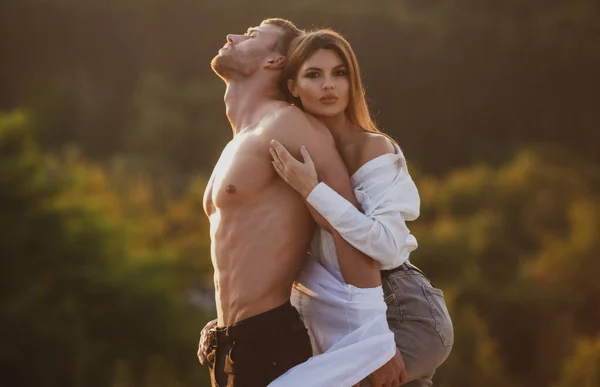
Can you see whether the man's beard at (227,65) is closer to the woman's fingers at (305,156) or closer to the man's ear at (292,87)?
the man's ear at (292,87)

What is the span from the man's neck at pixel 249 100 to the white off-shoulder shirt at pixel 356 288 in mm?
427

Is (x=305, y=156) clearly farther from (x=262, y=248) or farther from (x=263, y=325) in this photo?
(x=263, y=325)

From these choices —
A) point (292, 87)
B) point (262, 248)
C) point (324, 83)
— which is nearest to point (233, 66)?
point (292, 87)

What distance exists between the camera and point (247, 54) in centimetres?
314

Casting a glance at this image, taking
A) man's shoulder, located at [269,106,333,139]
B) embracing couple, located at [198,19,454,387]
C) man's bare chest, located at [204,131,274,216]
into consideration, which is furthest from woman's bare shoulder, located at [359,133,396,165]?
man's bare chest, located at [204,131,274,216]

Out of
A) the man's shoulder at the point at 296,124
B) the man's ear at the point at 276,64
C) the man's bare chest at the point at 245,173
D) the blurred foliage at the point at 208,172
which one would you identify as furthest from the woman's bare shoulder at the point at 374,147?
the blurred foliage at the point at 208,172

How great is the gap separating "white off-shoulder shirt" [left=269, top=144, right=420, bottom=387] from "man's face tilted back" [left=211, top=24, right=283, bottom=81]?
575mm

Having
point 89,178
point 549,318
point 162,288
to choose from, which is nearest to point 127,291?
point 162,288

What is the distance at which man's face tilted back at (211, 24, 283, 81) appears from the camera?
3137mm

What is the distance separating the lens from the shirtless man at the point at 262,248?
2.74 m

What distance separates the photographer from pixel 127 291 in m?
13.3

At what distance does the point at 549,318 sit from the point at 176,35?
562 inches

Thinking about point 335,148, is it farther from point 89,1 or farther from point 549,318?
point 89,1

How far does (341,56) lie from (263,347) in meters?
0.89
